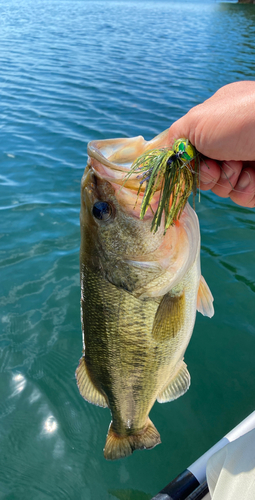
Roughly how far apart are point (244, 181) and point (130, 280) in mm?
792

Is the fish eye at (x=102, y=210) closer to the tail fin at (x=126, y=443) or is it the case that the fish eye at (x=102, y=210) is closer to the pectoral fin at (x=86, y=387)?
the pectoral fin at (x=86, y=387)

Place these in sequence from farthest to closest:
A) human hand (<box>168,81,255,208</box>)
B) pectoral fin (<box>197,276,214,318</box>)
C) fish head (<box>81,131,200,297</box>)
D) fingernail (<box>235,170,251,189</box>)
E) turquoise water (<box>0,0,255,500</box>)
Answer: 1. turquoise water (<box>0,0,255,500</box>)
2. pectoral fin (<box>197,276,214,318</box>)
3. fingernail (<box>235,170,251,189</box>)
4. fish head (<box>81,131,200,297</box>)
5. human hand (<box>168,81,255,208</box>)

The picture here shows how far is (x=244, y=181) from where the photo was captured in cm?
190

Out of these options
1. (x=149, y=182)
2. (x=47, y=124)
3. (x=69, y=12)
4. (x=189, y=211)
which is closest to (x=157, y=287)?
(x=189, y=211)

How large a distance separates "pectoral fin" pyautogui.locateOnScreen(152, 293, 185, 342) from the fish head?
0.33 ft

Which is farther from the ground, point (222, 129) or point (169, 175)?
point (222, 129)

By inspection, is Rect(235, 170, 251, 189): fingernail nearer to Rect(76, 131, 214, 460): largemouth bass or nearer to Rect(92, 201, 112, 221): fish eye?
Rect(76, 131, 214, 460): largemouth bass

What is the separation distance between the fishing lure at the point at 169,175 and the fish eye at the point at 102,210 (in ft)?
0.67

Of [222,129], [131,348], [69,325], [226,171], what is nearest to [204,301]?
[131,348]

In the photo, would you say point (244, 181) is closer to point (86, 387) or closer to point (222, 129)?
point (222, 129)

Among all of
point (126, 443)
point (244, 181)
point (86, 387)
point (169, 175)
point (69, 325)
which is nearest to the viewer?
point (169, 175)

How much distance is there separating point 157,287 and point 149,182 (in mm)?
599

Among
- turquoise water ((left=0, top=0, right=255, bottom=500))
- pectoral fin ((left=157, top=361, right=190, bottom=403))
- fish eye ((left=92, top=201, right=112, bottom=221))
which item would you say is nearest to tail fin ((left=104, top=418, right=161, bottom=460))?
pectoral fin ((left=157, top=361, right=190, bottom=403))

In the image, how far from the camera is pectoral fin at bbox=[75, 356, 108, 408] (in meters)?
2.26
